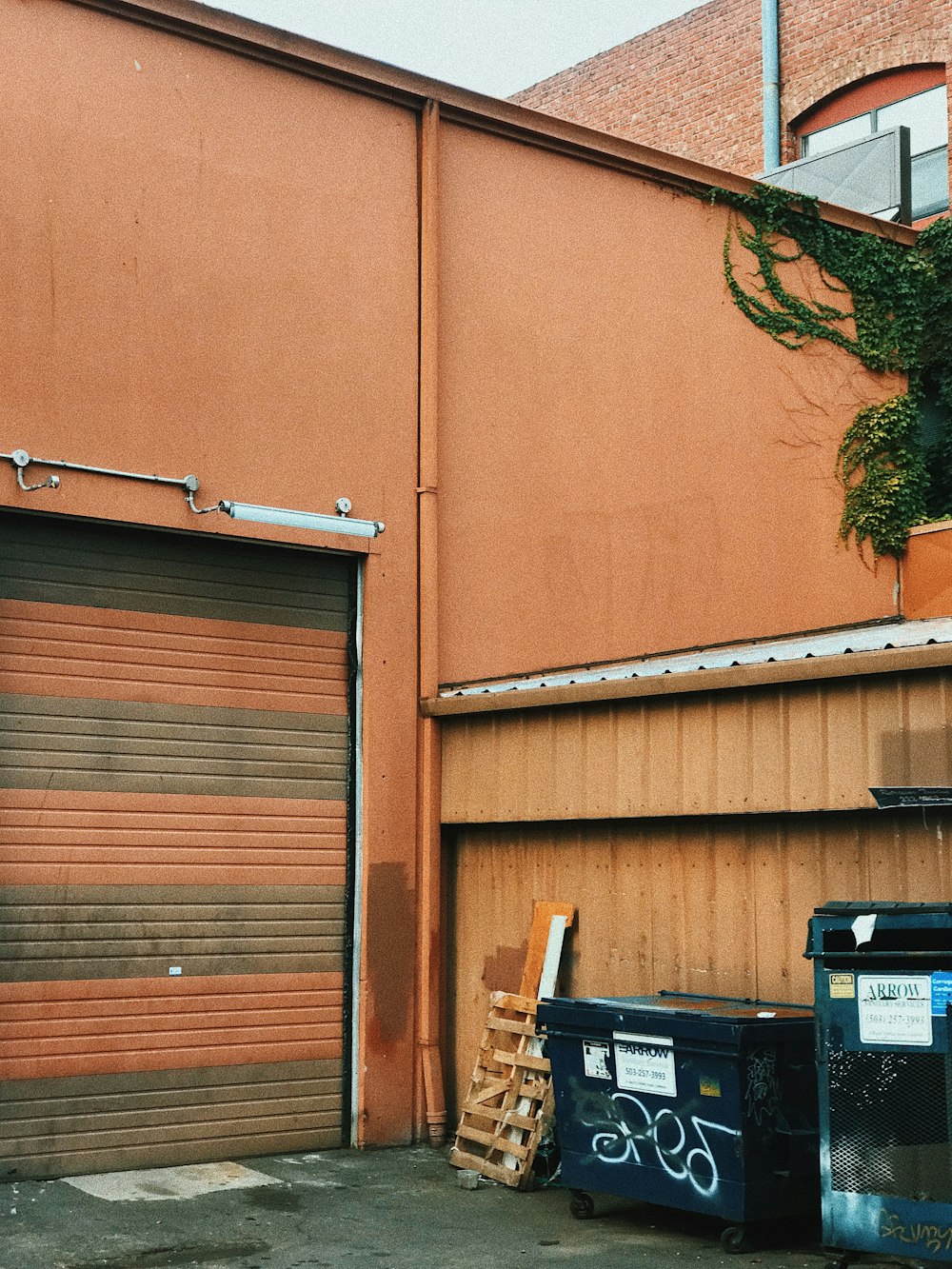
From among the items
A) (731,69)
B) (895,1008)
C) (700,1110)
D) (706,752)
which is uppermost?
(731,69)

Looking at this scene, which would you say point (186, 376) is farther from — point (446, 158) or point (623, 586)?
point (623, 586)

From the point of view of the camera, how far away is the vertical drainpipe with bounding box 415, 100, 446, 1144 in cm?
1081

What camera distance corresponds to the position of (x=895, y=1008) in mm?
6891

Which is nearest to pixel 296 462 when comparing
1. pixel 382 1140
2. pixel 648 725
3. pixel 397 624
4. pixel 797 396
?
pixel 397 624

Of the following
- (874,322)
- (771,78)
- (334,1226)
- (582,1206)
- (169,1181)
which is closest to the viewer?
(334,1226)

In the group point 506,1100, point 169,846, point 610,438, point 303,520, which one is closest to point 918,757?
point 506,1100

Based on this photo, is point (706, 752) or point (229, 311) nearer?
point (706, 752)

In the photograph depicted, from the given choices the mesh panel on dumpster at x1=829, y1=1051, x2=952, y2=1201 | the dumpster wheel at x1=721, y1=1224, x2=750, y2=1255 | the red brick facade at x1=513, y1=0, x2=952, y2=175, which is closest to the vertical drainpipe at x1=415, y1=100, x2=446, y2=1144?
the dumpster wheel at x1=721, y1=1224, x2=750, y2=1255

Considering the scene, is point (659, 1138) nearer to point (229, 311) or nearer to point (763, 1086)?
point (763, 1086)

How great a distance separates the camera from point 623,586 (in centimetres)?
1294

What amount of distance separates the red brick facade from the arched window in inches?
7.6

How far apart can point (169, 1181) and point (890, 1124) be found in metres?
4.71

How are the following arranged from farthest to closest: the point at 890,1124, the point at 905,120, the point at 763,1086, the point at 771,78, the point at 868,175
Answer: the point at 771,78 < the point at 905,120 < the point at 868,175 < the point at 763,1086 < the point at 890,1124

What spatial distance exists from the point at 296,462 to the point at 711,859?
4.16 m
